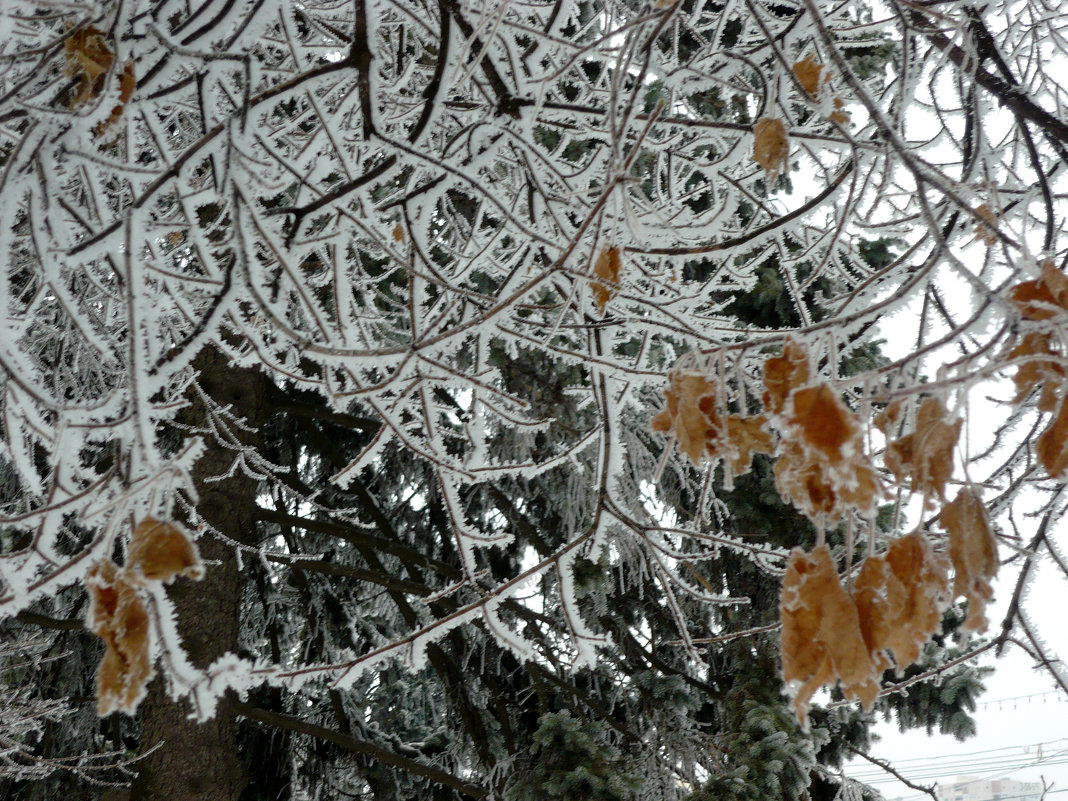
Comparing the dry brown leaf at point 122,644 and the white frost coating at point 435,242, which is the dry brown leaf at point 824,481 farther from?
the dry brown leaf at point 122,644

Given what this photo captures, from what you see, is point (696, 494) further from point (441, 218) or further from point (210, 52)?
point (210, 52)

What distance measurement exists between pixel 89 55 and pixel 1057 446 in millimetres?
1610

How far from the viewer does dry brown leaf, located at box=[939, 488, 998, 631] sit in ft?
3.08

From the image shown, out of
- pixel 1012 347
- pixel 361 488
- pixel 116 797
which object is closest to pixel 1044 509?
pixel 1012 347

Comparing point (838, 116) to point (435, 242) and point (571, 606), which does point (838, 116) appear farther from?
point (435, 242)

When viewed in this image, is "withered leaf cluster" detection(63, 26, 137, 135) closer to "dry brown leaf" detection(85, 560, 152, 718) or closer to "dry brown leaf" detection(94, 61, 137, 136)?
"dry brown leaf" detection(94, 61, 137, 136)

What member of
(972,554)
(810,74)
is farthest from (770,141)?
(972,554)

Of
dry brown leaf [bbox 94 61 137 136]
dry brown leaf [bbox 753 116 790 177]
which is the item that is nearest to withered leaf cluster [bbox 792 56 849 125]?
dry brown leaf [bbox 753 116 790 177]

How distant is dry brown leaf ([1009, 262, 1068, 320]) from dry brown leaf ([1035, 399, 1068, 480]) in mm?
114

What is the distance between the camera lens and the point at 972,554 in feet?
3.11

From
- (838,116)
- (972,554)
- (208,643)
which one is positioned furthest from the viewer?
(208,643)

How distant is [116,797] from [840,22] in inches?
165

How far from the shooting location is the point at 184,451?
4.09ft

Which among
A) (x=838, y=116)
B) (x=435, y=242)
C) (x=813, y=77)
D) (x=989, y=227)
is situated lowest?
(x=989, y=227)
